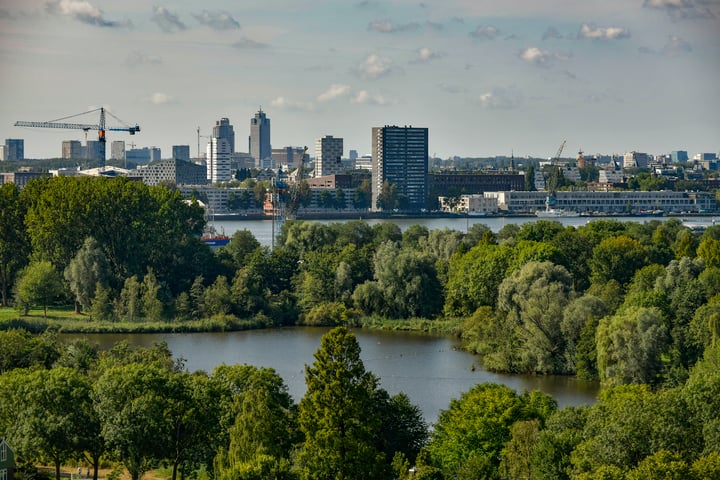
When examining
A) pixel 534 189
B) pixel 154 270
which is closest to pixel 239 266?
pixel 154 270

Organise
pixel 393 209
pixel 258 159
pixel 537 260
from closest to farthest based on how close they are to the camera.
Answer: pixel 537 260 → pixel 393 209 → pixel 258 159

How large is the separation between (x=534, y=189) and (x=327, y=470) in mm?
93306

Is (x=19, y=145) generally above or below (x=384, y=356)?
above

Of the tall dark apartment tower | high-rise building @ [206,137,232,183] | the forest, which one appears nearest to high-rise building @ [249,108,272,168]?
high-rise building @ [206,137,232,183]

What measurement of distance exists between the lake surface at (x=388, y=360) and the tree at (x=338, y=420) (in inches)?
213

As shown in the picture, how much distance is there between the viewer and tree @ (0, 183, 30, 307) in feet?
105

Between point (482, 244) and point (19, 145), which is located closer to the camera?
→ point (482, 244)

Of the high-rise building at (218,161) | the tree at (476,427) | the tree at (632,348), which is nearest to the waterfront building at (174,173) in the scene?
the high-rise building at (218,161)

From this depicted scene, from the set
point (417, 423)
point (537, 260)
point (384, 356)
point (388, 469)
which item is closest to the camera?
point (388, 469)

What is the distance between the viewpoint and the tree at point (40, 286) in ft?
95.7

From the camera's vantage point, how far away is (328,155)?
400 ft

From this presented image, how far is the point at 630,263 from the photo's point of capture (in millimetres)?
30531

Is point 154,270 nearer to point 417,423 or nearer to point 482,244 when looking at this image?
point 482,244

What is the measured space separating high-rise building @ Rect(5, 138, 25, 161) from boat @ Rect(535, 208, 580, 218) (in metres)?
77.8
